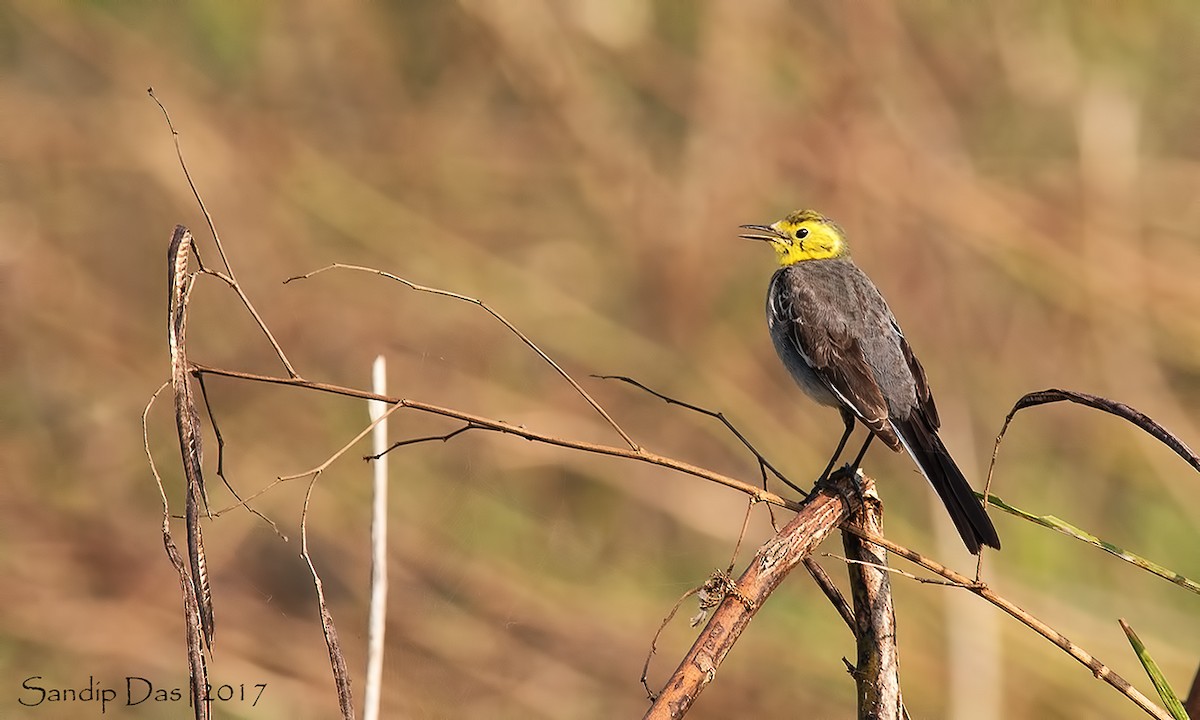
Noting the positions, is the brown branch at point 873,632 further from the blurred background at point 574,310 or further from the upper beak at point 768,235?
the blurred background at point 574,310

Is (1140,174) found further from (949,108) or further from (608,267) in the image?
(608,267)

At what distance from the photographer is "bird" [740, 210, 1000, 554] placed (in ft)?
15.1

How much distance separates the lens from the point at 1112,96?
8.21m

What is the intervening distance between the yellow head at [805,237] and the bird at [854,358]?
205 mm

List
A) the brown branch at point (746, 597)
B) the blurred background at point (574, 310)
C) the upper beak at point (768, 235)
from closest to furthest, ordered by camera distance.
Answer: the brown branch at point (746, 597), the upper beak at point (768, 235), the blurred background at point (574, 310)

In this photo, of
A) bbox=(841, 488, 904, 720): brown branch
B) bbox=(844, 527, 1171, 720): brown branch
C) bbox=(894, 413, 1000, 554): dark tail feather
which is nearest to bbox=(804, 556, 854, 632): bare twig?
bbox=(841, 488, 904, 720): brown branch

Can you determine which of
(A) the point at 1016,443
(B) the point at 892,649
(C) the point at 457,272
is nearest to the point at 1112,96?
(A) the point at 1016,443

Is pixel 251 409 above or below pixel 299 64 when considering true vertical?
below

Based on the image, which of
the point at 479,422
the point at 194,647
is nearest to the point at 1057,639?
the point at 479,422

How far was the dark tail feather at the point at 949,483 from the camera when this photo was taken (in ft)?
12.6

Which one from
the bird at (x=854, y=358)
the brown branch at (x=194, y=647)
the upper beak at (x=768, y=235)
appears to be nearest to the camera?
the brown branch at (x=194, y=647)

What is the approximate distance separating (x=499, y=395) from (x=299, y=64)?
105 inches

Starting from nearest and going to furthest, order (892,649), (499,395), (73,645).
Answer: (892,649) → (73,645) → (499,395)

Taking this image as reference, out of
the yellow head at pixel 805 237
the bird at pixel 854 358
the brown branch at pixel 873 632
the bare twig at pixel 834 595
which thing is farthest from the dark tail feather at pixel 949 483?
the yellow head at pixel 805 237
